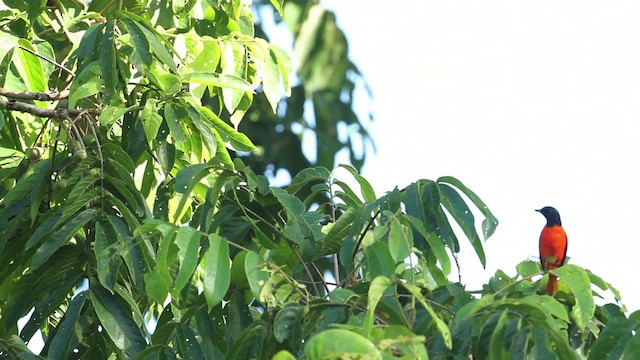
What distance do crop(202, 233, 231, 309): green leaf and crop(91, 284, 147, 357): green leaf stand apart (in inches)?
30.8

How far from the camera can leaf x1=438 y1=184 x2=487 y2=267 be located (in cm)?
308

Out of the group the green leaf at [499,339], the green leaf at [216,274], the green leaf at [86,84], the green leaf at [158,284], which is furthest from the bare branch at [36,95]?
the green leaf at [499,339]

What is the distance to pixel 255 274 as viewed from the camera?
2.72 m

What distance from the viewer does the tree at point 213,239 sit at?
2637 millimetres

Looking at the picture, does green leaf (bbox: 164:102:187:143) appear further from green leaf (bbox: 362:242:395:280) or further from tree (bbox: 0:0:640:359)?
green leaf (bbox: 362:242:395:280)

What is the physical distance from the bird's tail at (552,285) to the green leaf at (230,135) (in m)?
1.33

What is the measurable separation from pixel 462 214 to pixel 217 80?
3.65 feet

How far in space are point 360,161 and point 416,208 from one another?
1.53m

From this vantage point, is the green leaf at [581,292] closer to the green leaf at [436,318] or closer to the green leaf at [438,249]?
the green leaf at [436,318]

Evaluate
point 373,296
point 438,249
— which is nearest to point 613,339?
point 438,249

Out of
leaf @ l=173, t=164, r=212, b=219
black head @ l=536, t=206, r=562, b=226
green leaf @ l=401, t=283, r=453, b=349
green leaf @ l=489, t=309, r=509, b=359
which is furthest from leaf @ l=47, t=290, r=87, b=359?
black head @ l=536, t=206, r=562, b=226

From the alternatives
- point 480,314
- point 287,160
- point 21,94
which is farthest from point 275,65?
point 287,160

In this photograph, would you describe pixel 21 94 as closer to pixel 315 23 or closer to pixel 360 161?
pixel 315 23

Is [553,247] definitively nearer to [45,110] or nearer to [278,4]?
[278,4]
